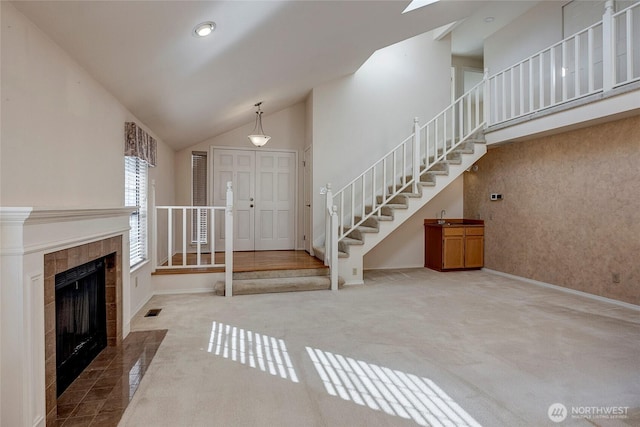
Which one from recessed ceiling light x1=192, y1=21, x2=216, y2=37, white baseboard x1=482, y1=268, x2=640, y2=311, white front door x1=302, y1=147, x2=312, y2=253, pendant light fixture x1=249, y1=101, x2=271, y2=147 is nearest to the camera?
recessed ceiling light x1=192, y1=21, x2=216, y2=37

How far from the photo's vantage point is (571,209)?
15.3 ft

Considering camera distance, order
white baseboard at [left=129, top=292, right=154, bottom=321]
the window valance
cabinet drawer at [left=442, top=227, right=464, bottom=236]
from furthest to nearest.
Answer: cabinet drawer at [left=442, top=227, right=464, bottom=236] → white baseboard at [left=129, top=292, right=154, bottom=321] → the window valance

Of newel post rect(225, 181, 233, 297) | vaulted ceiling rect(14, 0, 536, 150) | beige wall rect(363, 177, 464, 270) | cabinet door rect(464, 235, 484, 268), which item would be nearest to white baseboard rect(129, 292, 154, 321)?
newel post rect(225, 181, 233, 297)

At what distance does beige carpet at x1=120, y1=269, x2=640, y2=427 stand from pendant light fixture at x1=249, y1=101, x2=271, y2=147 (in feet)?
8.45

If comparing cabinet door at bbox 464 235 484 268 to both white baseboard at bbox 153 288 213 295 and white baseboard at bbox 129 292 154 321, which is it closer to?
white baseboard at bbox 153 288 213 295

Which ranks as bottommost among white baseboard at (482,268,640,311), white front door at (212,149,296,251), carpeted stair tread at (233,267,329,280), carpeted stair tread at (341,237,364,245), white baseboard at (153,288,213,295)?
white baseboard at (482,268,640,311)

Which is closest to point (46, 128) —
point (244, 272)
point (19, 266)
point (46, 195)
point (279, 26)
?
point (46, 195)

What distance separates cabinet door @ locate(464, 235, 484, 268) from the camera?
6.16 metres

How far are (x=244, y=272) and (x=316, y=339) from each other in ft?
6.49

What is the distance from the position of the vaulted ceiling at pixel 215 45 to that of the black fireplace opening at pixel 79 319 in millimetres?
1587

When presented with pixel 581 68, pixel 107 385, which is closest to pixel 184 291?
pixel 107 385

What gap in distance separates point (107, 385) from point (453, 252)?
5.50 metres

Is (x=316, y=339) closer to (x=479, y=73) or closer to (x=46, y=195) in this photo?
(x=46, y=195)

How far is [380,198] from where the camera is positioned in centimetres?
616
